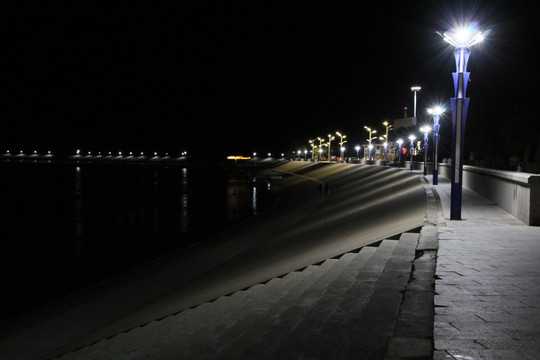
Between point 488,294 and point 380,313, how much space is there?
4.64 feet

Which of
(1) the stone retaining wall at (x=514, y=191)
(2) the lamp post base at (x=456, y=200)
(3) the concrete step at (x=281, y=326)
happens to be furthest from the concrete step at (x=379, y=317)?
(2) the lamp post base at (x=456, y=200)

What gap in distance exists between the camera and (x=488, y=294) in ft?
18.4

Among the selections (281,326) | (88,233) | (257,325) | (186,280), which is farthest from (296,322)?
(88,233)

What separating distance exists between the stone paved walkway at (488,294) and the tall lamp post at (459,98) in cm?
187

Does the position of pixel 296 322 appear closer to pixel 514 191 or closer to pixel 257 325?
pixel 257 325

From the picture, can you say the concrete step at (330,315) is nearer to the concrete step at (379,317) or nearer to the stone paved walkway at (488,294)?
the concrete step at (379,317)

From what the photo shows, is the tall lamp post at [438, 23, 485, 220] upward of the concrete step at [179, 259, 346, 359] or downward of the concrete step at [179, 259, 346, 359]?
upward

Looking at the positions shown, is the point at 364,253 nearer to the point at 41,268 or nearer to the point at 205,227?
the point at 41,268

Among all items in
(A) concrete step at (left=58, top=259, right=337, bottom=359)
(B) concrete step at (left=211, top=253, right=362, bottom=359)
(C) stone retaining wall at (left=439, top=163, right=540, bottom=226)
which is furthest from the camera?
(C) stone retaining wall at (left=439, top=163, right=540, bottom=226)

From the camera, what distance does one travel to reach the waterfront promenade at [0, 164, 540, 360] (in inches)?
171

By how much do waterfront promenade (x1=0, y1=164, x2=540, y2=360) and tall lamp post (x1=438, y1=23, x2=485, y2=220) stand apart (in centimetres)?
170

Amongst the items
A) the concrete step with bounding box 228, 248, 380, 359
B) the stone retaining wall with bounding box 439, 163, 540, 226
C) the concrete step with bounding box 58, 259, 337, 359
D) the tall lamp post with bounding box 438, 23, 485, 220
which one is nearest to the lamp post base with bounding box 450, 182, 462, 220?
the tall lamp post with bounding box 438, 23, 485, 220

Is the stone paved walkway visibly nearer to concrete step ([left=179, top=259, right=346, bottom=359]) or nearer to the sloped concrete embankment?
concrete step ([left=179, top=259, right=346, bottom=359])

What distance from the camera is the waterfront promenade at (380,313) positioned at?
171 inches
